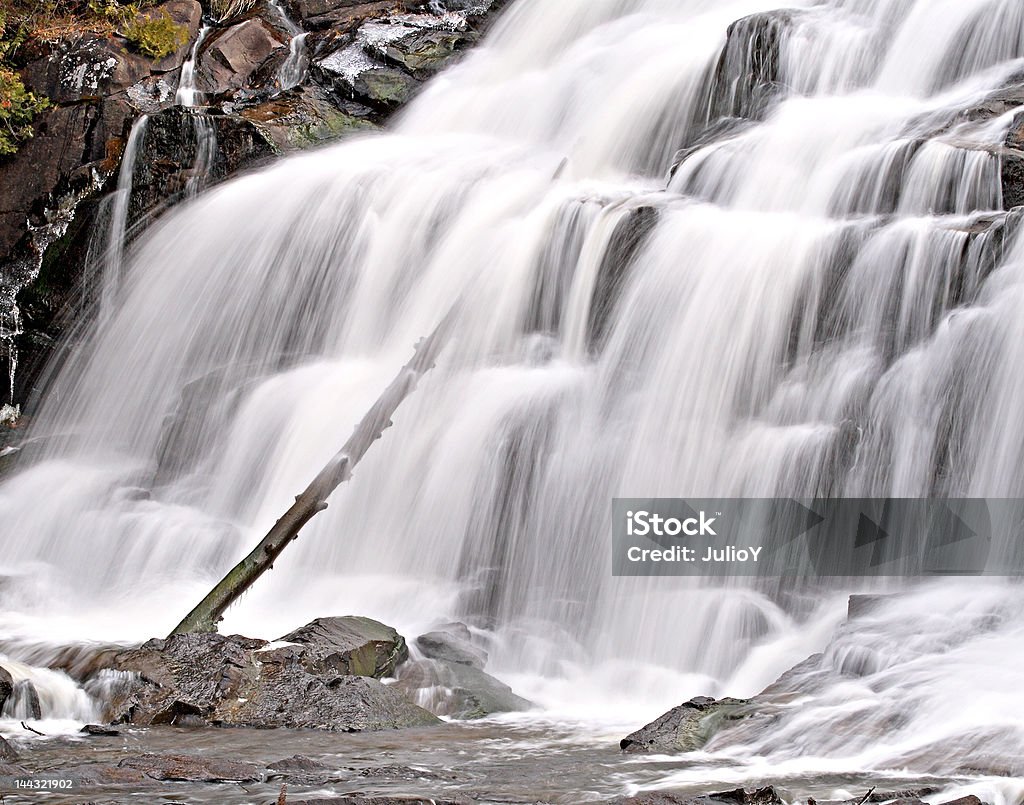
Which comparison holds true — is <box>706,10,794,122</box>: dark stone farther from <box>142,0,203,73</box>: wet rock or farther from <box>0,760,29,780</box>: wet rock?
<box>0,760,29,780</box>: wet rock

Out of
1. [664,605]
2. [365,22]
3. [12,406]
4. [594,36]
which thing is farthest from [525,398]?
[365,22]

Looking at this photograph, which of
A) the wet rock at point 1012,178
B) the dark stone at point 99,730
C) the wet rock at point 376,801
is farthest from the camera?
the wet rock at point 1012,178

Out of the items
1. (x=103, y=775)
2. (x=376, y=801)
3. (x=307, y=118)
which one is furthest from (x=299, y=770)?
(x=307, y=118)

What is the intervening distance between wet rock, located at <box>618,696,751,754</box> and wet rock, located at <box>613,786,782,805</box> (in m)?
0.95

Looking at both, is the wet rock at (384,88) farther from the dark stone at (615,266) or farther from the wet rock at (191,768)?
the wet rock at (191,768)

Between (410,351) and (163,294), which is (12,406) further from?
(410,351)

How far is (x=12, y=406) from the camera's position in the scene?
13.6 metres

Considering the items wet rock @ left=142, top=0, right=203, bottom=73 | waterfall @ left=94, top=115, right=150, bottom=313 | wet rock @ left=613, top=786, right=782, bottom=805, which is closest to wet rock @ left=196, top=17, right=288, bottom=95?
wet rock @ left=142, top=0, right=203, bottom=73

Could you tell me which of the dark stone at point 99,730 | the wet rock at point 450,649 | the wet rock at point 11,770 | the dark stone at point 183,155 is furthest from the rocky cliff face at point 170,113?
the wet rock at point 11,770

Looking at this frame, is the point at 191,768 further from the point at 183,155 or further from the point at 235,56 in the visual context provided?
the point at 235,56

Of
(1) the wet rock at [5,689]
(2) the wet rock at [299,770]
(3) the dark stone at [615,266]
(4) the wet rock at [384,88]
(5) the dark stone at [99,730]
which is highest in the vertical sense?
(4) the wet rock at [384,88]

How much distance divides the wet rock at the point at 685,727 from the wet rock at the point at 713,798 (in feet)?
3.12

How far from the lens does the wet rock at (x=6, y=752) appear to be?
5246mm

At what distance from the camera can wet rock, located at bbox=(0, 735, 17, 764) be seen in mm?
5246
